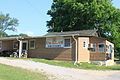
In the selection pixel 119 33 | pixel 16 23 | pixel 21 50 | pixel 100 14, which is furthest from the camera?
pixel 16 23

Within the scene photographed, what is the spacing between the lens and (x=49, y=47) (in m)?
38.7

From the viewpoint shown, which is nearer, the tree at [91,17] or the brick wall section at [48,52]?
the brick wall section at [48,52]

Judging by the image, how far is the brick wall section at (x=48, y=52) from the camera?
36922 millimetres

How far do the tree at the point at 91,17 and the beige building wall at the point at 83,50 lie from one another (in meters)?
14.7

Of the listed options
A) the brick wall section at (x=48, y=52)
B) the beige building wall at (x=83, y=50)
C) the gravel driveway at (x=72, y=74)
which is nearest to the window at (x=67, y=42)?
the brick wall section at (x=48, y=52)

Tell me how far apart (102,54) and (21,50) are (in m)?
10.7

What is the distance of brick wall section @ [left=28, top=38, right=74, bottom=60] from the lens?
36.9 meters

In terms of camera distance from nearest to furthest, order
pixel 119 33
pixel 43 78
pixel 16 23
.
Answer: pixel 43 78, pixel 119 33, pixel 16 23

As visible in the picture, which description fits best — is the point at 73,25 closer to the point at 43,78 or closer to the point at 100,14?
the point at 100,14

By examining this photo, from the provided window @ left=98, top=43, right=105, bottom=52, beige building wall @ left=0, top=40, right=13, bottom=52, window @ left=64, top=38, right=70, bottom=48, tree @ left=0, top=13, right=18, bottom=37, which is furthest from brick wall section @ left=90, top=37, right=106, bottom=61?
tree @ left=0, top=13, right=18, bottom=37

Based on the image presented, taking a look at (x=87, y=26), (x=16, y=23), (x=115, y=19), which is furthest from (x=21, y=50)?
(x=16, y=23)

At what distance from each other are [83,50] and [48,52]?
4.50 m

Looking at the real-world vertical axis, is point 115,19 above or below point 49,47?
above

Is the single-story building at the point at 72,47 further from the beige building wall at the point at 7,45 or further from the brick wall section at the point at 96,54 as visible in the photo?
the beige building wall at the point at 7,45
